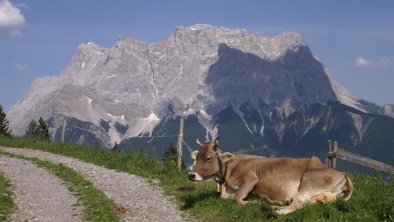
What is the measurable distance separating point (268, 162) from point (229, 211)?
2108 mm

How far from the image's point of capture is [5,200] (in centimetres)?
1631

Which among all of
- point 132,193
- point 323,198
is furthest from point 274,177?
point 132,193

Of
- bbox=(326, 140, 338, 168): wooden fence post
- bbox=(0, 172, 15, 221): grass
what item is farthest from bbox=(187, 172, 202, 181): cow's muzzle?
bbox=(326, 140, 338, 168): wooden fence post

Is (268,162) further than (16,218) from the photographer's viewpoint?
Yes

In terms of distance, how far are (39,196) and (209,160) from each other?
5.90 meters

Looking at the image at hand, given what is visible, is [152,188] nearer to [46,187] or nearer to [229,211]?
[46,187]

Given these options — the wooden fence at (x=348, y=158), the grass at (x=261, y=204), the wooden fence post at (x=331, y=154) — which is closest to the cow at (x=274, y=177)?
the grass at (x=261, y=204)

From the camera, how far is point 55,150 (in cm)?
3288

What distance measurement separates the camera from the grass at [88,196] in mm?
14258

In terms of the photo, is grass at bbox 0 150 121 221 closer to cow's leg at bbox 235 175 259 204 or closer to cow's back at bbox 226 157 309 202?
cow's leg at bbox 235 175 259 204

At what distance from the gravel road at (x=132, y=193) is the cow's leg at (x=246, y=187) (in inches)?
67.6

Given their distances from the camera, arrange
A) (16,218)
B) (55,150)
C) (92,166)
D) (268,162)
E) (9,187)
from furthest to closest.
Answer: (55,150), (92,166), (9,187), (268,162), (16,218)

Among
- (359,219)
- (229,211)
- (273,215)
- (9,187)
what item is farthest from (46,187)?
(359,219)

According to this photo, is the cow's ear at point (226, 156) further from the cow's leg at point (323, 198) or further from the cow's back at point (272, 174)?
the cow's leg at point (323, 198)
